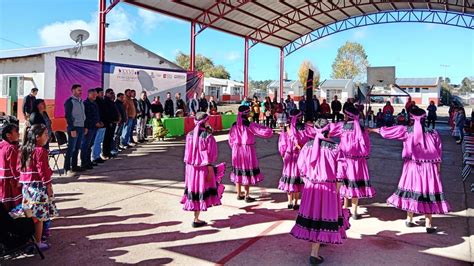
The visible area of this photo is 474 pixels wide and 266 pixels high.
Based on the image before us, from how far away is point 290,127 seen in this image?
19.3 feet

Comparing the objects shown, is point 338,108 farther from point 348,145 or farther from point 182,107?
point 348,145

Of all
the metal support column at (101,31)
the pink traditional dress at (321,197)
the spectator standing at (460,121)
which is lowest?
the pink traditional dress at (321,197)

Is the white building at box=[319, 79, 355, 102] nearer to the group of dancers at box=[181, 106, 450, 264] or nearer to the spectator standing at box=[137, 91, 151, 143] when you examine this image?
the spectator standing at box=[137, 91, 151, 143]

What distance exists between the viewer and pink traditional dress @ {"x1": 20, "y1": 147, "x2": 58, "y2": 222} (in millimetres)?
3918

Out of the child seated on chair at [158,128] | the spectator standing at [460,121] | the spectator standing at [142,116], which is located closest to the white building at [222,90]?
the spectator standing at [460,121]

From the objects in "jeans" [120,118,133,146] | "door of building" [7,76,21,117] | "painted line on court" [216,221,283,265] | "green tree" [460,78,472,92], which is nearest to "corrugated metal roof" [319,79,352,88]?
"door of building" [7,76,21,117]

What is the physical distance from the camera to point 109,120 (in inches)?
365

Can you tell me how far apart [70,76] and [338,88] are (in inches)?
2000

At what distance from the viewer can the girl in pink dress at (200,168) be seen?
15.6ft

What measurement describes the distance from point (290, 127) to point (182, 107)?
9.81m

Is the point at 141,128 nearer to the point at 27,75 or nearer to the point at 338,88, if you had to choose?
the point at 27,75

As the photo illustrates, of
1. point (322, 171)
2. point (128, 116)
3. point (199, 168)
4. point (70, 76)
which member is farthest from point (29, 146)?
point (70, 76)

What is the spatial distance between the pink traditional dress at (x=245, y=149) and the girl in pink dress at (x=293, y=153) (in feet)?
1.29

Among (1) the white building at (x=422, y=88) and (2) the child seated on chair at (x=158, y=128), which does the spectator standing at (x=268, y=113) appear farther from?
(1) the white building at (x=422, y=88)
